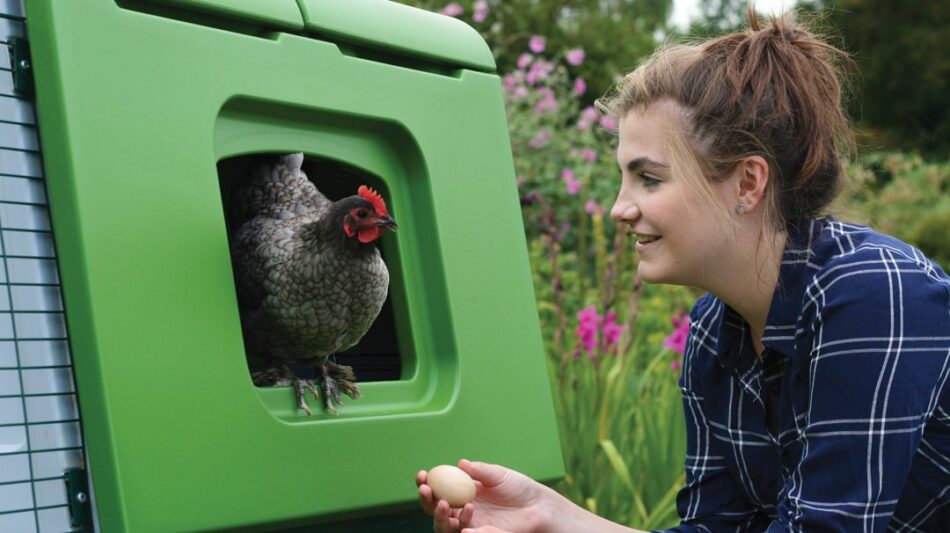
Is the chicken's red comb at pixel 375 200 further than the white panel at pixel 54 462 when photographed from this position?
Yes

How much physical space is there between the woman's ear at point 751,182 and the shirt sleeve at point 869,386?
16 centimetres

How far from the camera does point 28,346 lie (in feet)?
3.75

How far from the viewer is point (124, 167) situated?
120 centimetres

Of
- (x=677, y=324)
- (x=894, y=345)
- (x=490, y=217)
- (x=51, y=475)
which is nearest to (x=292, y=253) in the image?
(x=490, y=217)

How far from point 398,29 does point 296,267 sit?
0.41 meters

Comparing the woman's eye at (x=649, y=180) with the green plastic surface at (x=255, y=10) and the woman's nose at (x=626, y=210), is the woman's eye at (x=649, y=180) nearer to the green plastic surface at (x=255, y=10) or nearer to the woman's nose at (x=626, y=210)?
the woman's nose at (x=626, y=210)

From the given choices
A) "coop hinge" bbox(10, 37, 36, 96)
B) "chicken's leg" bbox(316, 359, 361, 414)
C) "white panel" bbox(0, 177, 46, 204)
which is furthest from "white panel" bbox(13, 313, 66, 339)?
"chicken's leg" bbox(316, 359, 361, 414)

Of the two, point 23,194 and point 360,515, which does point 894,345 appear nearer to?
point 360,515

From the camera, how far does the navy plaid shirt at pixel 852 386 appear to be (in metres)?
1.41

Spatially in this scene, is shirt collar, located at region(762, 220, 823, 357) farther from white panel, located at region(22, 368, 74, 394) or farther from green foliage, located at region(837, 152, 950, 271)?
green foliage, located at region(837, 152, 950, 271)

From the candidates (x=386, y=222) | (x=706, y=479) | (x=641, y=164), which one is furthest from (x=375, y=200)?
(x=706, y=479)

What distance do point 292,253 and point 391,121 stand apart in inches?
9.7

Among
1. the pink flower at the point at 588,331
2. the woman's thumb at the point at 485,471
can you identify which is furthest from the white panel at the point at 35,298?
the pink flower at the point at 588,331

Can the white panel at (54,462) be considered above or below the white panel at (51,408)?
below
